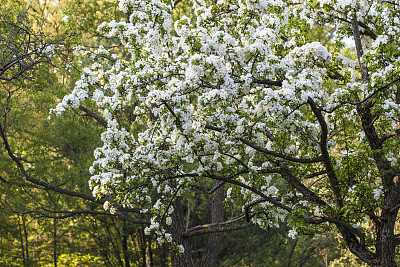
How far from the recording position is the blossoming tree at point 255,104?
4.79 metres

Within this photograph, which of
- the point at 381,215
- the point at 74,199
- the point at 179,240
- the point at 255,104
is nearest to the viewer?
the point at 255,104

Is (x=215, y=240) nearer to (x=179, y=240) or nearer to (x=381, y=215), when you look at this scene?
(x=179, y=240)

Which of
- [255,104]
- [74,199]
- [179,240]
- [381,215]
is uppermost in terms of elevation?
[74,199]

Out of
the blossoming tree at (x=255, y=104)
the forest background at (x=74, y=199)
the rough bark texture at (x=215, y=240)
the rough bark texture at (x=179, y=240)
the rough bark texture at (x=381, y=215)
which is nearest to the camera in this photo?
the blossoming tree at (x=255, y=104)

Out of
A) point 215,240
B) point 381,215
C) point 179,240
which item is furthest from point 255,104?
point 215,240

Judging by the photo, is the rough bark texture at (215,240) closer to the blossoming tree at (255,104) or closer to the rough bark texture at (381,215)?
the blossoming tree at (255,104)

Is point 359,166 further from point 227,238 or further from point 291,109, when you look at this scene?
point 227,238

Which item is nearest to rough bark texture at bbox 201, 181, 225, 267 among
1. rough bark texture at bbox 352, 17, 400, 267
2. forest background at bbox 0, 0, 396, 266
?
forest background at bbox 0, 0, 396, 266

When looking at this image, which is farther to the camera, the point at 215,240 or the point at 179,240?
the point at 215,240

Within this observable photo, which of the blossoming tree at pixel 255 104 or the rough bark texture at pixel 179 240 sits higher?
the blossoming tree at pixel 255 104

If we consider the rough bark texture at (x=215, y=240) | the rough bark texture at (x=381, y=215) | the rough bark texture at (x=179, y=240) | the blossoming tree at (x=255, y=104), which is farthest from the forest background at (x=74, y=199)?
the rough bark texture at (x=381, y=215)

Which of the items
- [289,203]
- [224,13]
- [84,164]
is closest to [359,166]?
[289,203]

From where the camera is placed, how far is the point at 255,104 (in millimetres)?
5254

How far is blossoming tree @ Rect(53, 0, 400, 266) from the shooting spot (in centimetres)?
479
